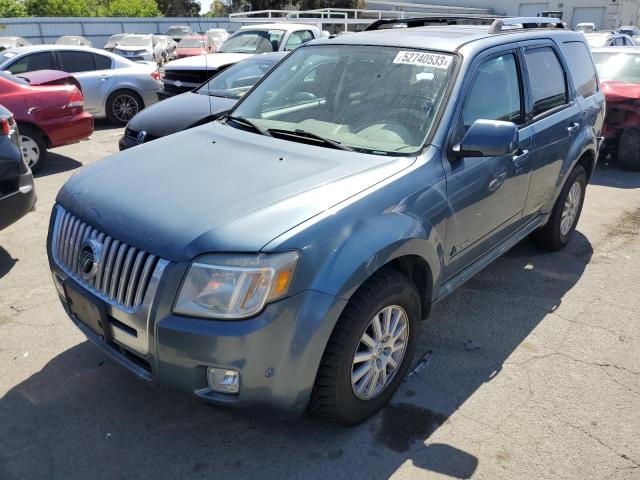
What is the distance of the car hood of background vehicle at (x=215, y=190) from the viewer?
2.43m

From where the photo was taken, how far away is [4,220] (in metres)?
4.50

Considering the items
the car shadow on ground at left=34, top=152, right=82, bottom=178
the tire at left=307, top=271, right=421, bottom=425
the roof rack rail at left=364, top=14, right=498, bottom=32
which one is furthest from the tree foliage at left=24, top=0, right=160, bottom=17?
the tire at left=307, top=271, right=421, bottom=425

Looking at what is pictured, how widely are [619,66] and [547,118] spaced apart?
6.23 m

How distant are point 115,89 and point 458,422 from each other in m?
9.51

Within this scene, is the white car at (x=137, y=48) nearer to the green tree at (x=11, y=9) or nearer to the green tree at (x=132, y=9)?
the green tree at (x=11, y=9)

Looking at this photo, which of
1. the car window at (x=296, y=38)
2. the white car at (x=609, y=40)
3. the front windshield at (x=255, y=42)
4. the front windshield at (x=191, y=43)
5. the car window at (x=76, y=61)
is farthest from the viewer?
the front windshield at (x=191, y=43)

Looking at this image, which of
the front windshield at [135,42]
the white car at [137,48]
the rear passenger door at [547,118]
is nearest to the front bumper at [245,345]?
the rear passenger door at [547,118]

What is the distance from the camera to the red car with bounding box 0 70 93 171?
7289 mm

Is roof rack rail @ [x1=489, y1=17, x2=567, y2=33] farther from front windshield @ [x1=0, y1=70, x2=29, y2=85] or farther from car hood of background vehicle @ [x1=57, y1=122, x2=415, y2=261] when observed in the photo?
front windshield @ [x1=0, y1=70, x2=29, y2=85]

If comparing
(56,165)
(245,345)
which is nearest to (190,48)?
(56,165)

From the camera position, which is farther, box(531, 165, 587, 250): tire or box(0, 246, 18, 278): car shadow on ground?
box(531, 165, 587, 250): tire

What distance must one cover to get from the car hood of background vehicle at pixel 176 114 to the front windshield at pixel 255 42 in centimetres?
432

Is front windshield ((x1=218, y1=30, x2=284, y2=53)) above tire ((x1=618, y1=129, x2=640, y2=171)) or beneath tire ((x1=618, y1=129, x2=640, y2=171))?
above

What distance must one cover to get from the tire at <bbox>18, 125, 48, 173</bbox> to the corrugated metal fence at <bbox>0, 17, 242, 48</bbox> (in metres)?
22.0
